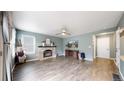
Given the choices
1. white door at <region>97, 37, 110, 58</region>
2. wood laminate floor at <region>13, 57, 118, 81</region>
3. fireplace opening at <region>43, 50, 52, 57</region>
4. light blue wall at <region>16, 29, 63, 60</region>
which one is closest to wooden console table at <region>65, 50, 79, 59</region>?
light blue wall at <region>16, 29, 63, 60</region>

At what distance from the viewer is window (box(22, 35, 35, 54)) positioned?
5533 millimetres

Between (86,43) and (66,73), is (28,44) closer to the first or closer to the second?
(66,73)

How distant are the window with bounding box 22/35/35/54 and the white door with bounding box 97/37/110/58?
5.71m

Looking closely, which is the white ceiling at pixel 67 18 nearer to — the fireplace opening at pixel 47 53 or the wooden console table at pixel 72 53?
the fireplace opening at pixel 47 53

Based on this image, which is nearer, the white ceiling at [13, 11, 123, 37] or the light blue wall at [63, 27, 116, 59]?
the white ceiling at [13, 11, 123, 37]

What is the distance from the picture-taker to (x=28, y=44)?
18.8ft

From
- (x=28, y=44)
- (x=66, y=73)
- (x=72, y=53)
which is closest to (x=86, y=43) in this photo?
(x=72, y=53)

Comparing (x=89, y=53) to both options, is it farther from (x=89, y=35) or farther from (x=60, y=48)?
(x=60, y=48)

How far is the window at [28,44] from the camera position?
5.53m

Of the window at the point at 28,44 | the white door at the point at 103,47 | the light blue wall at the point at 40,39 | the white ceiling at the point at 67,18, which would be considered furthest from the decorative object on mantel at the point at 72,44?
the window at the point at 28,44

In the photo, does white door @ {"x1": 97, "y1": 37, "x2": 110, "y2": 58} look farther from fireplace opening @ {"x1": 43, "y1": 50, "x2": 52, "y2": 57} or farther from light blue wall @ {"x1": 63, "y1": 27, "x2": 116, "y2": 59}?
fireplace opening @ {"x1": 43, "y1": 50, "x2": 52, "y2": 57}

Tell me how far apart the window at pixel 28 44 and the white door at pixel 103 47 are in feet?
18.7
